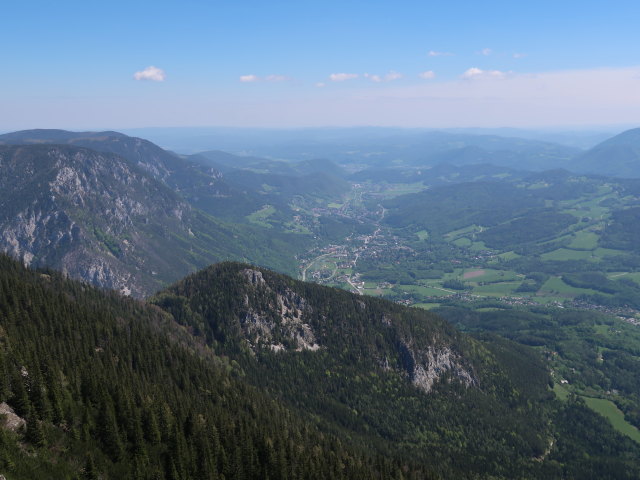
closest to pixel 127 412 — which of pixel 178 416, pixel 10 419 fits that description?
pixel 178 416

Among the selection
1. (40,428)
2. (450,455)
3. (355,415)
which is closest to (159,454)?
(40,428)

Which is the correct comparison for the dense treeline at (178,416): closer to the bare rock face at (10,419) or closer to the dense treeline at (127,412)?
the dense treeline at (127,412)

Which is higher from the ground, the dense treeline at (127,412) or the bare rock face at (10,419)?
the bare rock face at (10,419)

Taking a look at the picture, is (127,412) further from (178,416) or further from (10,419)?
(10,419)

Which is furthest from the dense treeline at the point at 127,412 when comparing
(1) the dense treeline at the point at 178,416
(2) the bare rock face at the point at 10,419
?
(2) the bare rock face at the point at 10,419

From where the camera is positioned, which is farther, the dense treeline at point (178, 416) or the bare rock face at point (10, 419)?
the dense treeline at point (178, 416)

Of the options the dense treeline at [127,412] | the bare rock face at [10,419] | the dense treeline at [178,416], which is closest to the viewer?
the bare rock face at [10,419]

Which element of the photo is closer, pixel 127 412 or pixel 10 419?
pixel 10 419

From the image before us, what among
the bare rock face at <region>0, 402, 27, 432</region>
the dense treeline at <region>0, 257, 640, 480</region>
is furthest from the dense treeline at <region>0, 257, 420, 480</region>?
the bare rock face at <region>0, 402, 27, 432</region>
